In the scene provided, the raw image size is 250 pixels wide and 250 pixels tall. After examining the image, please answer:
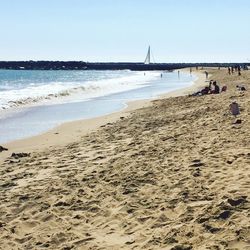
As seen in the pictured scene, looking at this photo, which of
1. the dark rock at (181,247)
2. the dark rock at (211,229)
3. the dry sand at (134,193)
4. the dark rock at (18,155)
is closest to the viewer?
the dark rock at (181,247)

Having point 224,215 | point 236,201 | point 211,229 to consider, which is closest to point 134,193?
point 236,201

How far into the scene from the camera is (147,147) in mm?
9961

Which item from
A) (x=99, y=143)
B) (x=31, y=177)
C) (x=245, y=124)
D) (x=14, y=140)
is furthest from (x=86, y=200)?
(x=14, y=140)

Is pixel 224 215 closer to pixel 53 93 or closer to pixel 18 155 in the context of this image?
pixel 18 155

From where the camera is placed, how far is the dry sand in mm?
5059

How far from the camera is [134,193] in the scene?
6.69 metres

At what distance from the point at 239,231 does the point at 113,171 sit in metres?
3.75

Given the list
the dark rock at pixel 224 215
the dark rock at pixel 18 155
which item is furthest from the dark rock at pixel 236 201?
the dark rock at pixel 18 155

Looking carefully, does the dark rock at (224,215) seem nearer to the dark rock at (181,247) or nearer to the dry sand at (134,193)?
the dry sand at (134,193)

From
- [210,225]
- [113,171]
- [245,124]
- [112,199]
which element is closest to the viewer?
[210,225]

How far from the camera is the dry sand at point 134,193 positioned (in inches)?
199

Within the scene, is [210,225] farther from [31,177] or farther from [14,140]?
[14,140]

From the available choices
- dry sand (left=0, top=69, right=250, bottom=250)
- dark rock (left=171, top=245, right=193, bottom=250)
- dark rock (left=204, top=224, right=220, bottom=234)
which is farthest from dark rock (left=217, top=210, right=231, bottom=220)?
dark rock (left=171, top=245, right=193, bottom=250)

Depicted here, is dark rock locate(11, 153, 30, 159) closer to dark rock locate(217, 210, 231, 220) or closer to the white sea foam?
dark rock locate(217, 210, 231, 220)
